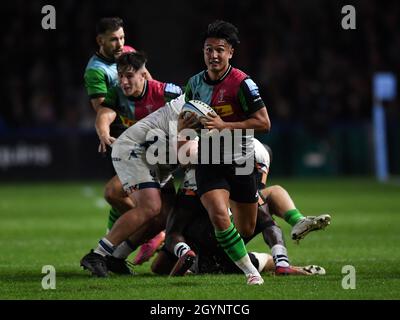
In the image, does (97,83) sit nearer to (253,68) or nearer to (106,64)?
(106,64)

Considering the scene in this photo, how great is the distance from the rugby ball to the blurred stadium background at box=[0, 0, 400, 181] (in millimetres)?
16831

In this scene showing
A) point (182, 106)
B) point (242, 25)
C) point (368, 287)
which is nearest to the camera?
point (368, 287)

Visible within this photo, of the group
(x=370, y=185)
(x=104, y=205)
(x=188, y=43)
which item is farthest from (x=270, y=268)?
(x=188, y=43)

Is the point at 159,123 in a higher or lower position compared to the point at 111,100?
lower

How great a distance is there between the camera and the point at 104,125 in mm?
9438

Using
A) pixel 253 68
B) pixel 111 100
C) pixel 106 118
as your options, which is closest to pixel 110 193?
pixel 106 118

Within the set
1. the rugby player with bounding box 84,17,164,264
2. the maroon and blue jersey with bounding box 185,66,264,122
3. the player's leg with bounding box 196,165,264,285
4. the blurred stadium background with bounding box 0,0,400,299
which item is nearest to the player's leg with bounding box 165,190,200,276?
the player's leg with bounding box 196,165,264,285

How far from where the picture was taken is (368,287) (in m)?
7.62

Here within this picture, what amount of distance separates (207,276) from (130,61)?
201cm

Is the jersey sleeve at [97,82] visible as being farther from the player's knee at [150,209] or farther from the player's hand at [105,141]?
the player's knee at [150,209]

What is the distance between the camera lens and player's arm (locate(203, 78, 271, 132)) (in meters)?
7.77
